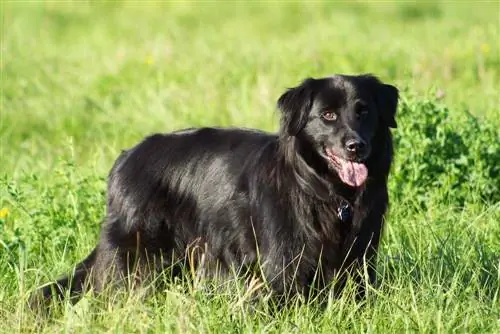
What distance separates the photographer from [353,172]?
4887 millimetres

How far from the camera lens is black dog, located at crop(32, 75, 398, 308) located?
→ 4922mm

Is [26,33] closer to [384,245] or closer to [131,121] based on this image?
[131,121]

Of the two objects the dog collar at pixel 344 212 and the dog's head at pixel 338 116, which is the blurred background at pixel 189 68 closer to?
the dog's head at pixel 338 116

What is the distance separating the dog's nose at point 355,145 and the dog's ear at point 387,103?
1.13 ft

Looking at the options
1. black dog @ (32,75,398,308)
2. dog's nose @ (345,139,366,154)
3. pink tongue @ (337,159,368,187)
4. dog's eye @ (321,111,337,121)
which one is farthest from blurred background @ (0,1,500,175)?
dog's nose @ (345,139,366,154)

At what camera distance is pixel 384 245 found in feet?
19.1

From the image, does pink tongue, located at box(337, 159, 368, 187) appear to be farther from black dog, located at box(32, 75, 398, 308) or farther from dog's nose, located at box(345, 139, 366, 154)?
dog's nose, located at box(345, 139, 366, 154)

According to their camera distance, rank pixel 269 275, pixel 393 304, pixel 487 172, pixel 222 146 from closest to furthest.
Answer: pixel 393 304 → pixel 269 275 → pixel 222 146 → pixel 487 172

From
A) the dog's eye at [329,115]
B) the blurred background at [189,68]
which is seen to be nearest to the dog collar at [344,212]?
the dog's eye at [329,115]

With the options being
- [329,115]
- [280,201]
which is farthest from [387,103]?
[280,201]

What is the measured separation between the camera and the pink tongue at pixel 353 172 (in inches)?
192

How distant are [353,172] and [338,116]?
0.28m

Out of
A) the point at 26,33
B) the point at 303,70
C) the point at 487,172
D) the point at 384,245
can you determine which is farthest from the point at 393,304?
the point at 26,33

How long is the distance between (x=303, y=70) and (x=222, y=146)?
18.8ft
